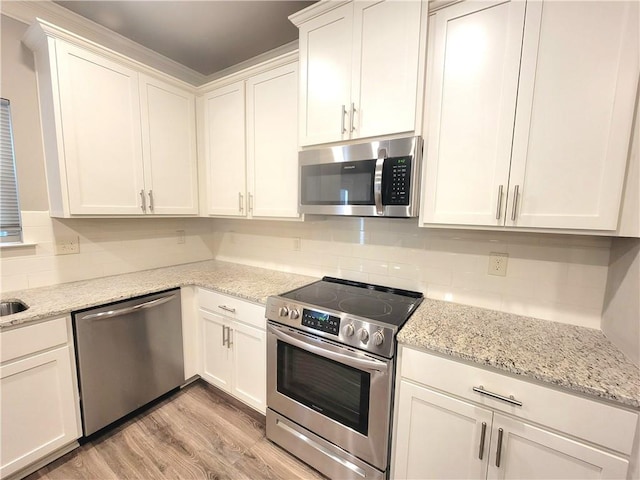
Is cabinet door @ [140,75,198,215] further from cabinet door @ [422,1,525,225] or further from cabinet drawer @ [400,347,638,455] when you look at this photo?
cabinet drawer @ [400,347,638,455]

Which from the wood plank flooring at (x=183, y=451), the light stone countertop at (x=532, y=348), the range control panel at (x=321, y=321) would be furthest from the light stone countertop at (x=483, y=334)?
the wood plank flooring at (x=183, y=451)

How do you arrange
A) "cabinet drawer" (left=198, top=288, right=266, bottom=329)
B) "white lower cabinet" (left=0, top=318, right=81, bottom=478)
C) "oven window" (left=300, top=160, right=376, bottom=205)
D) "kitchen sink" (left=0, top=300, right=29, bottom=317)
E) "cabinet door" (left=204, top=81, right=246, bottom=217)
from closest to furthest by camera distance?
"white lower cabinet" (left=0, top=318, right=81, bottom=478), "oven window" (left=300, top=160, right=376, bottom=205), "kitchen sink" (left=0, top=300, right=29, bottom=317), "cabinet drawer" (left=198, top=288, right=266, bottom=329), "cabinet door" (left=204, top=81, right=246, bottom=217)

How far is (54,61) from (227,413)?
8.30ft

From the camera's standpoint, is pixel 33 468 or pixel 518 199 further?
pixel 33 468

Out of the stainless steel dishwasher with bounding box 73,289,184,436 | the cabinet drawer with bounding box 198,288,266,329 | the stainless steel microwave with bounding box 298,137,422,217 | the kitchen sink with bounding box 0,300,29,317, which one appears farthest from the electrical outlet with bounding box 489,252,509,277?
the kitchen sink with bounding box 0,300,29,317

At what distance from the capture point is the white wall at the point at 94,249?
1738 millimetres

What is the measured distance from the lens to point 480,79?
1.21m

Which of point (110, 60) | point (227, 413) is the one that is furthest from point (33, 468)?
point (110, 60)

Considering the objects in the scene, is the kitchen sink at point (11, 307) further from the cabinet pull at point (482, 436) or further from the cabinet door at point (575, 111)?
the cabinet door at point (575, 111)

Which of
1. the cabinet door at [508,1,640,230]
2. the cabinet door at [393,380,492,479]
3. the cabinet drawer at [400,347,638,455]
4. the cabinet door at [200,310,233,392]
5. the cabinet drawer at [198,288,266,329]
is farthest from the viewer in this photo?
the cabinet door at [200,310,233,392]

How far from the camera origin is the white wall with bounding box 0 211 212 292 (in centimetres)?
174

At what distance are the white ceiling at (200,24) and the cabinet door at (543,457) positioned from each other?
8.40 feet

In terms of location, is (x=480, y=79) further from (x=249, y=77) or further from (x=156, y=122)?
(x=156, y=122)

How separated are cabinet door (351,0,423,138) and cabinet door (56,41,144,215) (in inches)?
64.8
